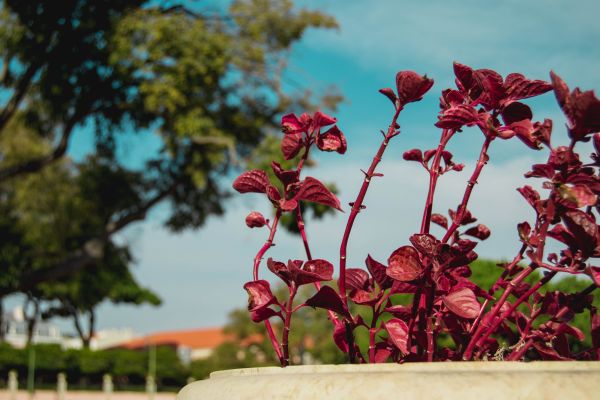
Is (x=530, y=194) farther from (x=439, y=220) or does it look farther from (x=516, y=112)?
(x=439, y=220)

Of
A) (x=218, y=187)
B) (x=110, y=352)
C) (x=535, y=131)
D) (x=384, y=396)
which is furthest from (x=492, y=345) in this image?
(x=110, y=352)

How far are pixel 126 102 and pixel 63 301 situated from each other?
88.8ft

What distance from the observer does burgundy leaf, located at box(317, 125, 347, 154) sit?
1.40 metres

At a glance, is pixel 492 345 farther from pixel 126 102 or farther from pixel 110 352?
pixel 110 352

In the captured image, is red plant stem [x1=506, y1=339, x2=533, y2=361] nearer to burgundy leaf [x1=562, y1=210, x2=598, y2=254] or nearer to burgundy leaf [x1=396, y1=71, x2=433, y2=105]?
burgundy leaf [x1=562, y1=210, x2=598, y2=254]

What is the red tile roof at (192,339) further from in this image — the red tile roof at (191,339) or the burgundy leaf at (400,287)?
the burgundy leaf at (400,287)

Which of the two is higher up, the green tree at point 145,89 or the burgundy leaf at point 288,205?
the green tree at point 145,89

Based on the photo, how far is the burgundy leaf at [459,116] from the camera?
125 centimetres

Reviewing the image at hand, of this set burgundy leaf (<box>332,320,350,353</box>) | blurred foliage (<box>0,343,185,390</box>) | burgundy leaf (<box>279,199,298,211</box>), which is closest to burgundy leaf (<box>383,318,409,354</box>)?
burgundy leaf (<box>332,320,350,353</box>)

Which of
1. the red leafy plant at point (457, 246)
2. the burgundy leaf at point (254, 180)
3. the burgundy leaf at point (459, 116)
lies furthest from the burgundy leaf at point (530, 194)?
the burgundy leaf at point (254, 180)

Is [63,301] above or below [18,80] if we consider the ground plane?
below

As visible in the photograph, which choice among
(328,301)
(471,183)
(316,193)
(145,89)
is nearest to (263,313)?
(328,301)

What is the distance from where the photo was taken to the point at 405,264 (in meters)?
1.18

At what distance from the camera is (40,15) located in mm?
13258
